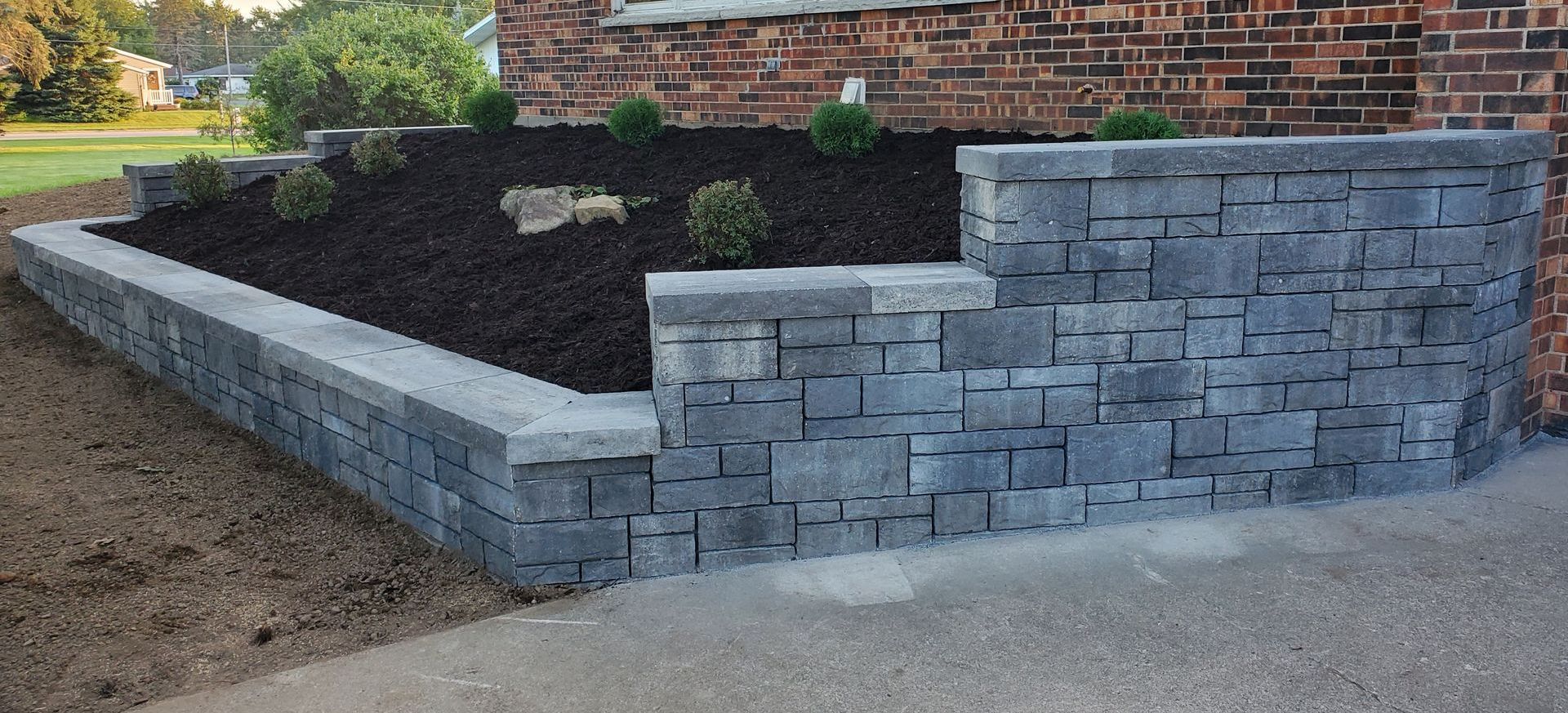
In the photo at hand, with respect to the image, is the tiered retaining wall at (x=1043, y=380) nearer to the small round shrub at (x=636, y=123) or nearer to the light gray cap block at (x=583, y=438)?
the light gray cap block at (x=583, y=438)

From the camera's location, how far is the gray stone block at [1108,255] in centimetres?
403

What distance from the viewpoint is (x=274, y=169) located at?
1004cm

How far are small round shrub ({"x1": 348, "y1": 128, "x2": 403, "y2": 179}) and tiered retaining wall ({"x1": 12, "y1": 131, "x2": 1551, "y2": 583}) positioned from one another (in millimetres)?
4741

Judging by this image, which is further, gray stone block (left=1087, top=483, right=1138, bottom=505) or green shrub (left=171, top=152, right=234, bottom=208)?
green shrub (left=171, top=152, right=234, bottom=208)

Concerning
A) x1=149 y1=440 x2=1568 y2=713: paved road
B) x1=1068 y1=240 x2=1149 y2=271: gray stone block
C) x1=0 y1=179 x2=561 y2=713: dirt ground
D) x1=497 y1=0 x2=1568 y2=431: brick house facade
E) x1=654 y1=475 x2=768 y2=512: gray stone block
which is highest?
x1=497 y1=0 x2=1568 y2=431: brick house facade

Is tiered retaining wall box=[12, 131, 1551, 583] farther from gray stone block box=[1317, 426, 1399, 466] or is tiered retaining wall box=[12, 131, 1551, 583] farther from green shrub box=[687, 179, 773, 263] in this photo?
green shrub box=[687, 179, 773, 263]

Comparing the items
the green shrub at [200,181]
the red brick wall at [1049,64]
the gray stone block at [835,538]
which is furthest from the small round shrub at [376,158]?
the gray stone block at [835,538]

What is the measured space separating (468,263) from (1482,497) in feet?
16.0

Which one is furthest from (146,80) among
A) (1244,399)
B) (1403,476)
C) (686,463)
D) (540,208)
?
(1403,476)

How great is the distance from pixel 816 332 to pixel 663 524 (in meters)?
0.80

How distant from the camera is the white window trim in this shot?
7.55 meters

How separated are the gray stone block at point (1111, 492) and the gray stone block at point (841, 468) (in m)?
0.69

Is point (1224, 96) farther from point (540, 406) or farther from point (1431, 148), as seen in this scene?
point (540, 406)

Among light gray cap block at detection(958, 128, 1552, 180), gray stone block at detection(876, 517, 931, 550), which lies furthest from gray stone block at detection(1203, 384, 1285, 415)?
gray stone block at detection(876, 517, 931, 550)
